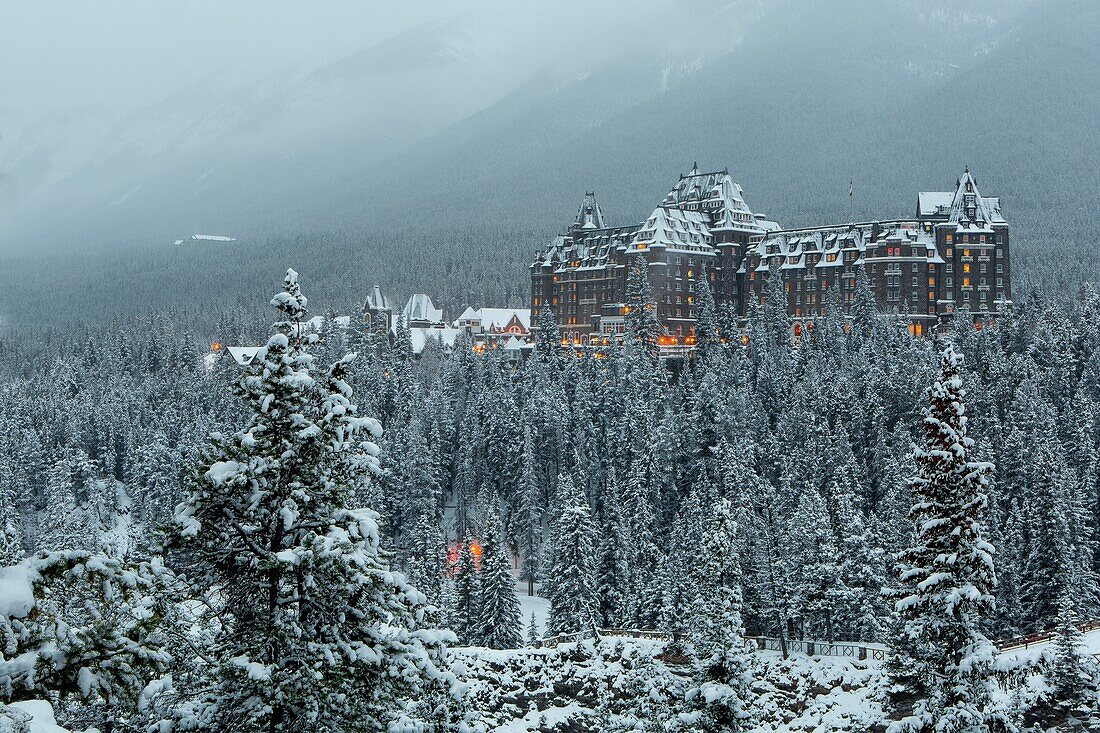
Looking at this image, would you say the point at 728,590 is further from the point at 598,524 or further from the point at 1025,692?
the point at 598,524

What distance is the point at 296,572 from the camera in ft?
51.4

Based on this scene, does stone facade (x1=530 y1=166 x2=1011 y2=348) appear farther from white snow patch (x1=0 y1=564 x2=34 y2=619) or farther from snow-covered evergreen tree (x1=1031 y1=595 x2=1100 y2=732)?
white snow patch (x1=0 y1=564 x2=34 y2=619)

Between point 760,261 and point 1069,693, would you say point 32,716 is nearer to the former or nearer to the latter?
point 1069,693

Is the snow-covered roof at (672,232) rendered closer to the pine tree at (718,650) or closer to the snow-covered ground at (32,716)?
the pine tree at (718,650)

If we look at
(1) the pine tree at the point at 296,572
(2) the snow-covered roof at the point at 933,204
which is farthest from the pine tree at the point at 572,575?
(2) the snow-covered roof at the point at 933,204

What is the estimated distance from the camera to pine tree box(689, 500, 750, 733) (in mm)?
27047

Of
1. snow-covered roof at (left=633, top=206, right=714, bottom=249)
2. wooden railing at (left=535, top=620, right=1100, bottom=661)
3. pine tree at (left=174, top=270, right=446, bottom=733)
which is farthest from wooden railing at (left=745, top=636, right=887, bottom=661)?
snow-covered roof at (left=633, top=206, right=714, bottom=249)

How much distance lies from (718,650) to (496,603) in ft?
147

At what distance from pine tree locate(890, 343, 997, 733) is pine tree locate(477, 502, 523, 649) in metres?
47.2

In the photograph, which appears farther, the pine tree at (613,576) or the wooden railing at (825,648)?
the pine tree at (613,576)

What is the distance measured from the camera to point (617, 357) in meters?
126

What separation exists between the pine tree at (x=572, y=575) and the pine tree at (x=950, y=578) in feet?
162

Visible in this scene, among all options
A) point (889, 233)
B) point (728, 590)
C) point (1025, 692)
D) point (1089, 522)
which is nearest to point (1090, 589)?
point (1089, 522)

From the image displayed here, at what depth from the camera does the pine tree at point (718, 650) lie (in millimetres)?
27047
